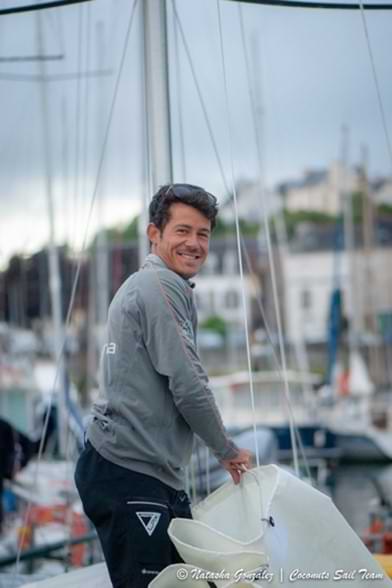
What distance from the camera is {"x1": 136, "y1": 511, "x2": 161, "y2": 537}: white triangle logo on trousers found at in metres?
3.21

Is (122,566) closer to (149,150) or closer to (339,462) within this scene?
(149,150)

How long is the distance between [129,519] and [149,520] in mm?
55

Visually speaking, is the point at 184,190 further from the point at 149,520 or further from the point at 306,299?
the point at 306,299

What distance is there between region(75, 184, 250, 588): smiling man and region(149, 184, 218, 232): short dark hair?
0.18 m

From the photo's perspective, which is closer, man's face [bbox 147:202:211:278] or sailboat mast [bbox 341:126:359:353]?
man's face [bbox 147:202:211:278]

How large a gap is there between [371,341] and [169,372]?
91.3ft

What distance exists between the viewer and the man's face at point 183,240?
339cm

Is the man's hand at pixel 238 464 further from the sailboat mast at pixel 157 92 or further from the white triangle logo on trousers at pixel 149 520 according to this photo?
the sailboat mast at pixel 157 92

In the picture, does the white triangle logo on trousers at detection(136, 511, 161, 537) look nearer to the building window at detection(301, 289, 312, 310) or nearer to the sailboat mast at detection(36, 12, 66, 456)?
the sailboat mast at detection(36, 12, 66, 456)

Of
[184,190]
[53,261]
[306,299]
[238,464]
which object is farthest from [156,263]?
[306,299]

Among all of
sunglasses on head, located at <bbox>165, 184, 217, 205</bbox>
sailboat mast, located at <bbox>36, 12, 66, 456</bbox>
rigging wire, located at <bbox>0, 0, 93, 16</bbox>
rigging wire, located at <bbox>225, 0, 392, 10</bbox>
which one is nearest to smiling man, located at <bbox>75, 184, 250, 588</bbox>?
sunglasses on head, located at <bbox>165, 184, 217, 205</bbox>

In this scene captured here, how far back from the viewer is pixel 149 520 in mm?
3219

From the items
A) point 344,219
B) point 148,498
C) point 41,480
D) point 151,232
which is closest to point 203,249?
point 151,232

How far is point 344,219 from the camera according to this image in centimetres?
2852
